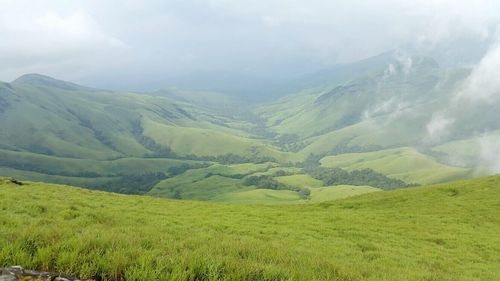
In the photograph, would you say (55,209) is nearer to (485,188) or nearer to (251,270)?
(251,270)

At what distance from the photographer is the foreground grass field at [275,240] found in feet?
30.4

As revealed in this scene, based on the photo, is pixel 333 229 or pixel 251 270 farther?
pixel 333 229

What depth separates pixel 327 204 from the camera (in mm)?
54750

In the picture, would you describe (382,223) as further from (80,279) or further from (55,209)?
(80,279)

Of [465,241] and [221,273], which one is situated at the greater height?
[221,273]

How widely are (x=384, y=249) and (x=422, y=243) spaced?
663cm

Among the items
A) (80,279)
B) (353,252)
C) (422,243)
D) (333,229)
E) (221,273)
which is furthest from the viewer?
(333,229)

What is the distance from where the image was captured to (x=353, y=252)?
2356 centimetres

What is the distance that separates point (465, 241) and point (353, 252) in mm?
14085

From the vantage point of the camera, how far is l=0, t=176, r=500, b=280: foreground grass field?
30.4ft

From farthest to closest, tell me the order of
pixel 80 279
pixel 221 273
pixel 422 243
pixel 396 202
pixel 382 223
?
1. pixel 396 202
2. pixel 382 223
3. pixel 422 243
4. pixel 221 273
5. pixel 80 279

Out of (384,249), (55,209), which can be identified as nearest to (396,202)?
(384,249)

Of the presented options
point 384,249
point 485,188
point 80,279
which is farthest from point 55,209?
point 485,188

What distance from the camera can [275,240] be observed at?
22.9 metres
